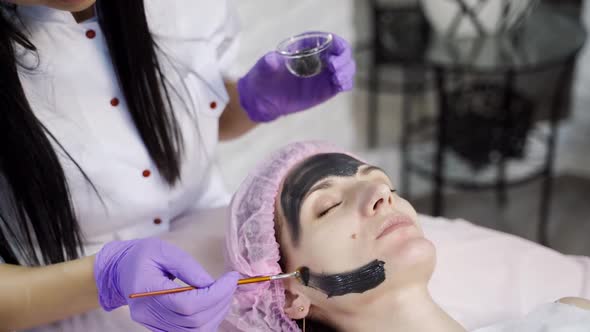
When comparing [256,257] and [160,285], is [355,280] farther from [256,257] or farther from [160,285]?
[160,285]

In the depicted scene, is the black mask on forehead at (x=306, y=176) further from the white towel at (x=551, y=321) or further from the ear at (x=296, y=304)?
the white towel at (x=551, y=321)

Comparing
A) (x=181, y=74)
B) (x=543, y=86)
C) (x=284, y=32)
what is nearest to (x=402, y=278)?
(x=181, y=74)

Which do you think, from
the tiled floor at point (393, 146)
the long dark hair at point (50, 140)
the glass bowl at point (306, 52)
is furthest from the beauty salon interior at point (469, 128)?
the long dark hair at point (50, 140)

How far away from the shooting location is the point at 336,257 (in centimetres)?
113

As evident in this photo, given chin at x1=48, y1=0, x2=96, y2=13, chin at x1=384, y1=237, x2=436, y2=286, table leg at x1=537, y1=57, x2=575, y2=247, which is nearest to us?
chin at x1=48, y1=0, x2=96, y2=13

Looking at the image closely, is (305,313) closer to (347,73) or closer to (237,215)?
(237,215)

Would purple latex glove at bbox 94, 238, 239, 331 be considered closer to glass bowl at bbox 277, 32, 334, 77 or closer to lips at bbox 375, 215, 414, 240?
lips at bbox 375, 215, 414, 240

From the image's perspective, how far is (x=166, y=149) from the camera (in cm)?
126

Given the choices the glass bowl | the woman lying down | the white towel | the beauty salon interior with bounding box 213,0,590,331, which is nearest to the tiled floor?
the beauty salon interior with bounding box 213,0,590,331

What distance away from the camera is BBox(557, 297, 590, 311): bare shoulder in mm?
1202

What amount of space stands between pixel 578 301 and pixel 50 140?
98cm

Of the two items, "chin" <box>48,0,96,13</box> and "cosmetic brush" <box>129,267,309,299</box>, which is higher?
"chin" <box>48,0,96,13</box>

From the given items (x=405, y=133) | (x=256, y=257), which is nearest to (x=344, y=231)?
(x=256, y=257)

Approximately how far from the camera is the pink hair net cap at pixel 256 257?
1.17 m
